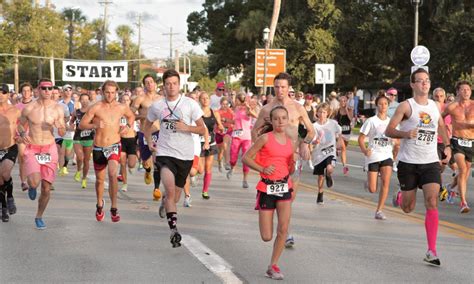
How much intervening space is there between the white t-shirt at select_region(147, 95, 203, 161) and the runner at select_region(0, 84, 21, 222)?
292 cm

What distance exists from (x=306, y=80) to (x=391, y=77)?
207 inches

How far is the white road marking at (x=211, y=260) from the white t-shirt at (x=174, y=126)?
0.94m

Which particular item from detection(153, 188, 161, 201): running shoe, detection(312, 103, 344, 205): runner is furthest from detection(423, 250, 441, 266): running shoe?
detection(153, 188, 161, 201): running shoe

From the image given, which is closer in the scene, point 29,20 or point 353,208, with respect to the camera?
point 353,208

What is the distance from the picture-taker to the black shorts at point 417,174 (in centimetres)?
870

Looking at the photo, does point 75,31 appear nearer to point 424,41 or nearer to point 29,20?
point 29,20

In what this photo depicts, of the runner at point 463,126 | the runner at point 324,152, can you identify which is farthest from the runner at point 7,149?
the runner at point 463,126

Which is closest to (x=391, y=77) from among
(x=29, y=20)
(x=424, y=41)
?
(x=424, y=41)

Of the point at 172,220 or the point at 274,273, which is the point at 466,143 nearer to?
the point at 172,220

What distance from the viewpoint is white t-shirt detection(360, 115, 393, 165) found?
1230 centimetres

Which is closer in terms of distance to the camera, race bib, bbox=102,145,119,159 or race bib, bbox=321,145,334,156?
race bib, bbox=102,145,119,159

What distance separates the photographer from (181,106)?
962cm

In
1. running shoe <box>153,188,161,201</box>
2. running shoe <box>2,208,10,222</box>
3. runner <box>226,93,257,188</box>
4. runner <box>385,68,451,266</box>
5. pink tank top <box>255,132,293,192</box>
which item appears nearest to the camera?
pink tank top <box>255,132,293,192</box>

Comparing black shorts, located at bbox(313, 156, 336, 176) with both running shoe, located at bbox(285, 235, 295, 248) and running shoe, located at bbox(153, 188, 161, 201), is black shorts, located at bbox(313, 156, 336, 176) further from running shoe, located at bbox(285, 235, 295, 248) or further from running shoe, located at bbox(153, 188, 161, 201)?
running shoe, located at bbox(285, 235, 295, 248)
